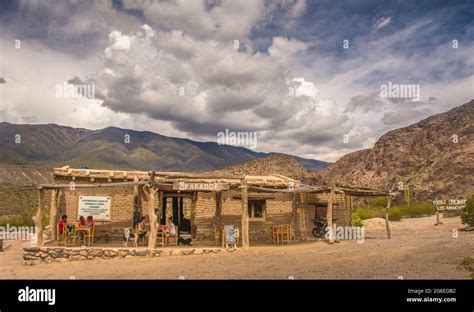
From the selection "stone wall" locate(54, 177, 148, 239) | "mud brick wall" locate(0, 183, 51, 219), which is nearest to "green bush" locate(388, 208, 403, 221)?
"stone wall" locate(54, 177, 148, 239)

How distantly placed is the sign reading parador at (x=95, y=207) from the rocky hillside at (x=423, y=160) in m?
25.3

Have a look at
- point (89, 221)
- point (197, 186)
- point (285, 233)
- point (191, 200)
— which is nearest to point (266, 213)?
point (285, 233)

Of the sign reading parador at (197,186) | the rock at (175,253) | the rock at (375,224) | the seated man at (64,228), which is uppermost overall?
the sign reading parador at (197,186)

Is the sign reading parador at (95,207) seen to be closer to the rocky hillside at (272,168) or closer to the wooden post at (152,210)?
the wooden post at (152,210)

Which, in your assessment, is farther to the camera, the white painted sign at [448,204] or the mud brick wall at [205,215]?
the white painted sign at [448,204]

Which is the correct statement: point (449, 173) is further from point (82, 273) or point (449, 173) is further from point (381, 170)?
point (82, 273)

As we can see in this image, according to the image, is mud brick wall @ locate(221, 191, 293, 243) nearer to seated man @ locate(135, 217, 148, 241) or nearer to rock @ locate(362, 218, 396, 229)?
seated man @ locate(135, 217, 148, 241)

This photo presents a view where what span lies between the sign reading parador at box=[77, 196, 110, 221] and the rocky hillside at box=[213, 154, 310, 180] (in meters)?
18.7

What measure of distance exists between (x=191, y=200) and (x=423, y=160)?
47564 mm

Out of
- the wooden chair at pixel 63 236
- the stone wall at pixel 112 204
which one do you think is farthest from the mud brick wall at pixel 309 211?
the wooden chair at pixel 63 236

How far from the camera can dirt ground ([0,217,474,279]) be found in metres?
10.5

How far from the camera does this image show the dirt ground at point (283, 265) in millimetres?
10484
